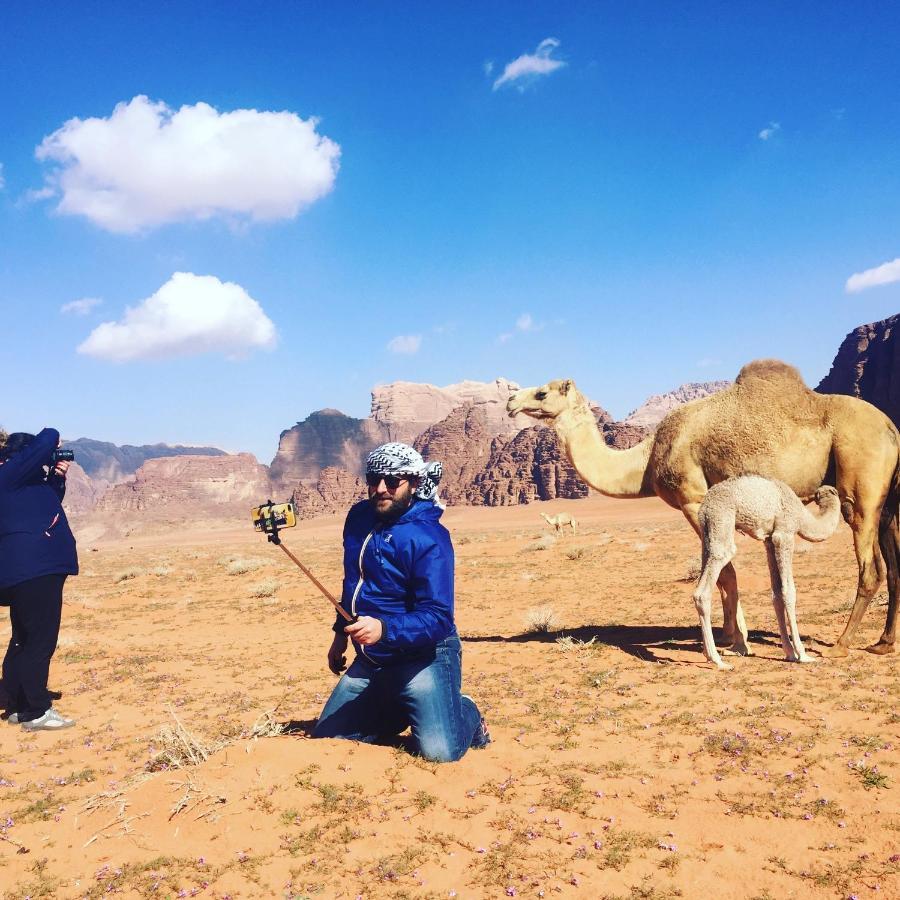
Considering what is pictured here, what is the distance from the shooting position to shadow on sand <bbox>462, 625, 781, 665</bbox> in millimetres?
8367

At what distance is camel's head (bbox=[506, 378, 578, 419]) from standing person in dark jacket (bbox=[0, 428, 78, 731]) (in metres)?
5.75

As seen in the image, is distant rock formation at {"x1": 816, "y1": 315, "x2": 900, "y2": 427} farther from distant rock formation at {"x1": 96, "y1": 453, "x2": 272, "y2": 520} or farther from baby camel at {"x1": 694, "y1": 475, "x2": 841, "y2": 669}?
distant rock formation at {"x1": 96, "y1": 453, "x2": 272, "y2": 520}

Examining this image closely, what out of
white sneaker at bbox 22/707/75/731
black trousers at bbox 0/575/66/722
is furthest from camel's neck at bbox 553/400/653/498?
white sneaker at bbox 22/707/75/731

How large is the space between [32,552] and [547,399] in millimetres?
6569

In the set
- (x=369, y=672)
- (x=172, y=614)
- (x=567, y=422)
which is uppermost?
(x=567, y=422)

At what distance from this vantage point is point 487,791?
14.2ft

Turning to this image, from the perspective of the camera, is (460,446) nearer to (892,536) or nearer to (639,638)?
(639,638)

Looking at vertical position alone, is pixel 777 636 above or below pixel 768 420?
below

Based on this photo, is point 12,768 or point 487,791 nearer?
point 487,791

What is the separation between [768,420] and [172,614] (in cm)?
1392

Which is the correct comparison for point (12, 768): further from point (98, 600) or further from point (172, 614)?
point (98, 600)

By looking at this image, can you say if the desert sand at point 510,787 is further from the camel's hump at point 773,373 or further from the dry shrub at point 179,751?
the camel's hump at point 773,373

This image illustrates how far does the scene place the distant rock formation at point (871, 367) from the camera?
75.3 meters

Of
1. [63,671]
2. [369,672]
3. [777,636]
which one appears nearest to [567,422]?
[777,636]
